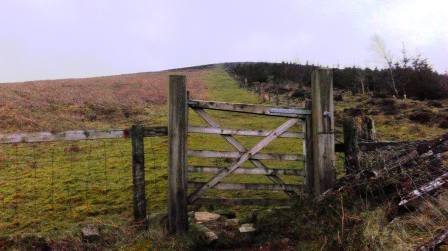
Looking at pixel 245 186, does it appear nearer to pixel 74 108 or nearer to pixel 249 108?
pixel 249 108

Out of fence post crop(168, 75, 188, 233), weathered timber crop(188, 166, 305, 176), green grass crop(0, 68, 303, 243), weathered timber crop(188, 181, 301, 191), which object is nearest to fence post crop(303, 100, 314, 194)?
weathered timber crop(188, 166, 305, 176)

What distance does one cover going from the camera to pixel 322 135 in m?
8.02

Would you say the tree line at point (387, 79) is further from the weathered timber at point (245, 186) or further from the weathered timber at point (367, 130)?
the weathered timber at point (245, 186)

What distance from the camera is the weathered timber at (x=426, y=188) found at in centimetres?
597

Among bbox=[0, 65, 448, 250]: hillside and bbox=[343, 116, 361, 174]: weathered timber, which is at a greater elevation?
bbox=[343, 116, 361, 174]: weathered timber

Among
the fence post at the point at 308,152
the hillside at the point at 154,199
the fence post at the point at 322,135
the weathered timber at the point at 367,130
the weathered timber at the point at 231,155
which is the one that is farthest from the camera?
the weathered timber at the point at 367,130

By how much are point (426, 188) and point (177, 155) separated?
3517 mm

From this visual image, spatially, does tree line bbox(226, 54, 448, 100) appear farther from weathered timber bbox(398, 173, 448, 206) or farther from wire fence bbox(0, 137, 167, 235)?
weathered timber bbox(398, 173, 448, 206)

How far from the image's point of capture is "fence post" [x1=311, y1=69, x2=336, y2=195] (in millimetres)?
8000

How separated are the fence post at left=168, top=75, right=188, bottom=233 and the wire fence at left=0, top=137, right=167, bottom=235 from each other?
1134 mm

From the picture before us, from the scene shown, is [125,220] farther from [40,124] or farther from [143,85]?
[143,85]

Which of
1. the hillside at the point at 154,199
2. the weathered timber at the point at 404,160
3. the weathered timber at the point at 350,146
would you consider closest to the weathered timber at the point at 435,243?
the hillside at the point at 154,199

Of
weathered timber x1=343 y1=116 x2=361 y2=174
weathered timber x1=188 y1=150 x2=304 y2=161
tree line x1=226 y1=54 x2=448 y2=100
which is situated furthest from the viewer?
tree line x1=226 y1=54 x2=448 y2=100

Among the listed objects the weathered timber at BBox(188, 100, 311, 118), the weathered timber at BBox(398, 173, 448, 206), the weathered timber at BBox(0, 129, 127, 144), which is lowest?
the weathered timber at BBox(398, 173, 448, 206)
